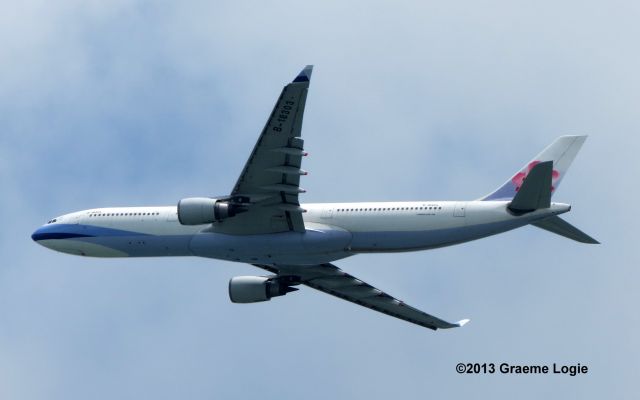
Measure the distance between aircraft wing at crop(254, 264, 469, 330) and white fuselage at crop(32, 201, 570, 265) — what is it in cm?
417

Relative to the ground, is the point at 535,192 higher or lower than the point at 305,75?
lower

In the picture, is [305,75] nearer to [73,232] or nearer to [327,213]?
[327,213]

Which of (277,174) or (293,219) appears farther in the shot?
A: (293,219)

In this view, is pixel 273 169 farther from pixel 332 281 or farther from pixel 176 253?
pixel 332 281

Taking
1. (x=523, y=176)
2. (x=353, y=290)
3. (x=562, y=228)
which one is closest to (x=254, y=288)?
(x=353, y=290)

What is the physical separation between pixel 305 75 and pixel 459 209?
934cm

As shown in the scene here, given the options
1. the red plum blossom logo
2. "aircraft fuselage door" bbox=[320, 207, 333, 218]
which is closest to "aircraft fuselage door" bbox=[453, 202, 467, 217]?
the red plum blossom logo

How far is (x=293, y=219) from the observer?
168 ft

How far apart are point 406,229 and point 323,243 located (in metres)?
3.46

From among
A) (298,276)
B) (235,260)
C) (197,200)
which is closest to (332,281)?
(298,276)

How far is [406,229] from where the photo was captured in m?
51.4

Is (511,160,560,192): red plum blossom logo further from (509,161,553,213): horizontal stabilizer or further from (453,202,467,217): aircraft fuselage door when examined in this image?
(509,161,553,213): horizontal stabilizer

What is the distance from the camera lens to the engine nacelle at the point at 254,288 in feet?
189

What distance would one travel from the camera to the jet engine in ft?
166
